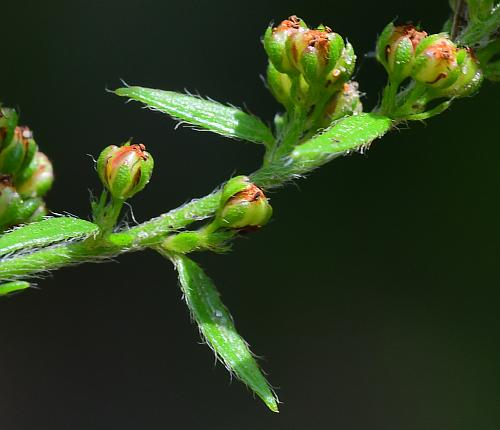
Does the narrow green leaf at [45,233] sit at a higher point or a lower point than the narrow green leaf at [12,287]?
higher

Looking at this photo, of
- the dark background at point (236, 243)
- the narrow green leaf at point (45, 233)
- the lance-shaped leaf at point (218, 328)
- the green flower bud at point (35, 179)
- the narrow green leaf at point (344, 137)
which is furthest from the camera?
the dark background at point (236, 243)

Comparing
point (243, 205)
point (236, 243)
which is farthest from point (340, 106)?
point (236, 243)

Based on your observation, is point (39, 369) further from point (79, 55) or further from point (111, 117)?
point (79, 55)

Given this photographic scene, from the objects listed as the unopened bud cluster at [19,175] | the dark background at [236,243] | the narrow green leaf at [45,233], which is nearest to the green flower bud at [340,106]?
the narrow green leaf at [45,233]

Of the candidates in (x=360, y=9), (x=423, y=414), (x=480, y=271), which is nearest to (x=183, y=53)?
(x=360, y=9)

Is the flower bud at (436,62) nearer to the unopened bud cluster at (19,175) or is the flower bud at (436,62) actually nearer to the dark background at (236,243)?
the unopened bud cluster at (19,175)

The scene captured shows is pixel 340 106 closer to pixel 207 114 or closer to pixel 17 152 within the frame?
pixel 207 114
